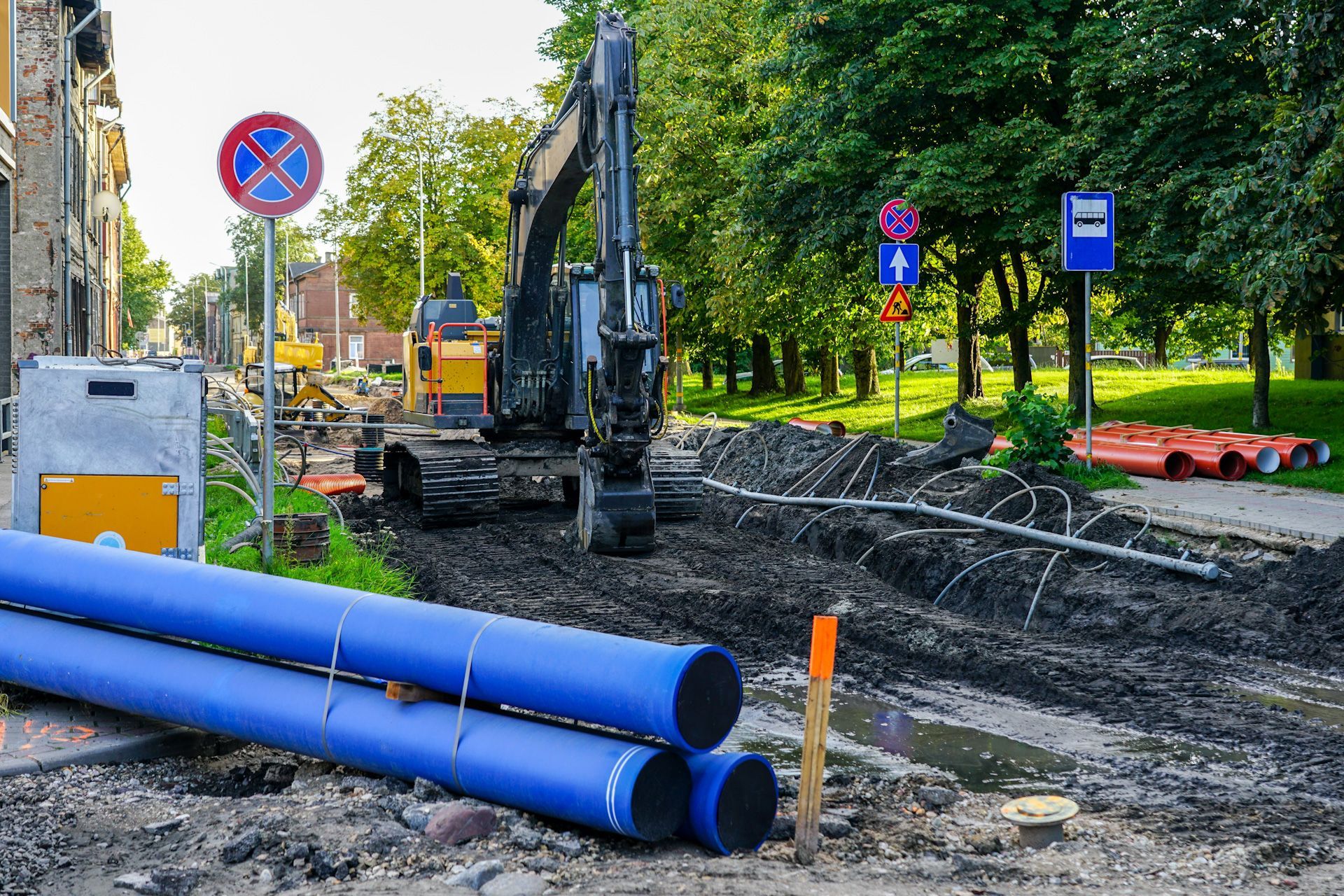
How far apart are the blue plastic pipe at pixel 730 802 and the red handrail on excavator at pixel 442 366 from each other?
1071cm

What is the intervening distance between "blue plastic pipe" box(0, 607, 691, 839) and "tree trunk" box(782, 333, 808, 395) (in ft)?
96.0

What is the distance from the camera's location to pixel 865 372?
31656 millimetres

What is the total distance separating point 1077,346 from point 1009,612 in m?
13.2

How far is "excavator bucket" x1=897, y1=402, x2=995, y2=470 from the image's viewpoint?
14438 millimetres

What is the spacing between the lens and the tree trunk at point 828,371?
1312 inches

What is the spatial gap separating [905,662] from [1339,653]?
2.70 meters

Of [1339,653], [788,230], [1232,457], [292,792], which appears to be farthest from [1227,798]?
[788,230]

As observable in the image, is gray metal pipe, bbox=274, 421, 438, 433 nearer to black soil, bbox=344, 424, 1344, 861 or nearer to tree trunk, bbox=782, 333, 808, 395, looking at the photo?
black soil, bbox=344, 424, 1344, 861

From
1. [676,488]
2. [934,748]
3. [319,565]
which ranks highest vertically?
[676,488]

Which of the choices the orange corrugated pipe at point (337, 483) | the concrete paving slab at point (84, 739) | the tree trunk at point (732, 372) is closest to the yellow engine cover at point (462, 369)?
the orange corrugated pipe at point (337, 483)

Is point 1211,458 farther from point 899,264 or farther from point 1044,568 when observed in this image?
point 1044,568

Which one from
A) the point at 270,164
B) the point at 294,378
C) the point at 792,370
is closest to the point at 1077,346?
the point at 792,370

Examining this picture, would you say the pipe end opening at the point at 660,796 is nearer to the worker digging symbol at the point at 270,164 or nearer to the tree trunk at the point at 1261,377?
the worker digging symbol at the point at 270,164

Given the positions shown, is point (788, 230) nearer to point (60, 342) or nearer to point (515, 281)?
point (515, 281)
